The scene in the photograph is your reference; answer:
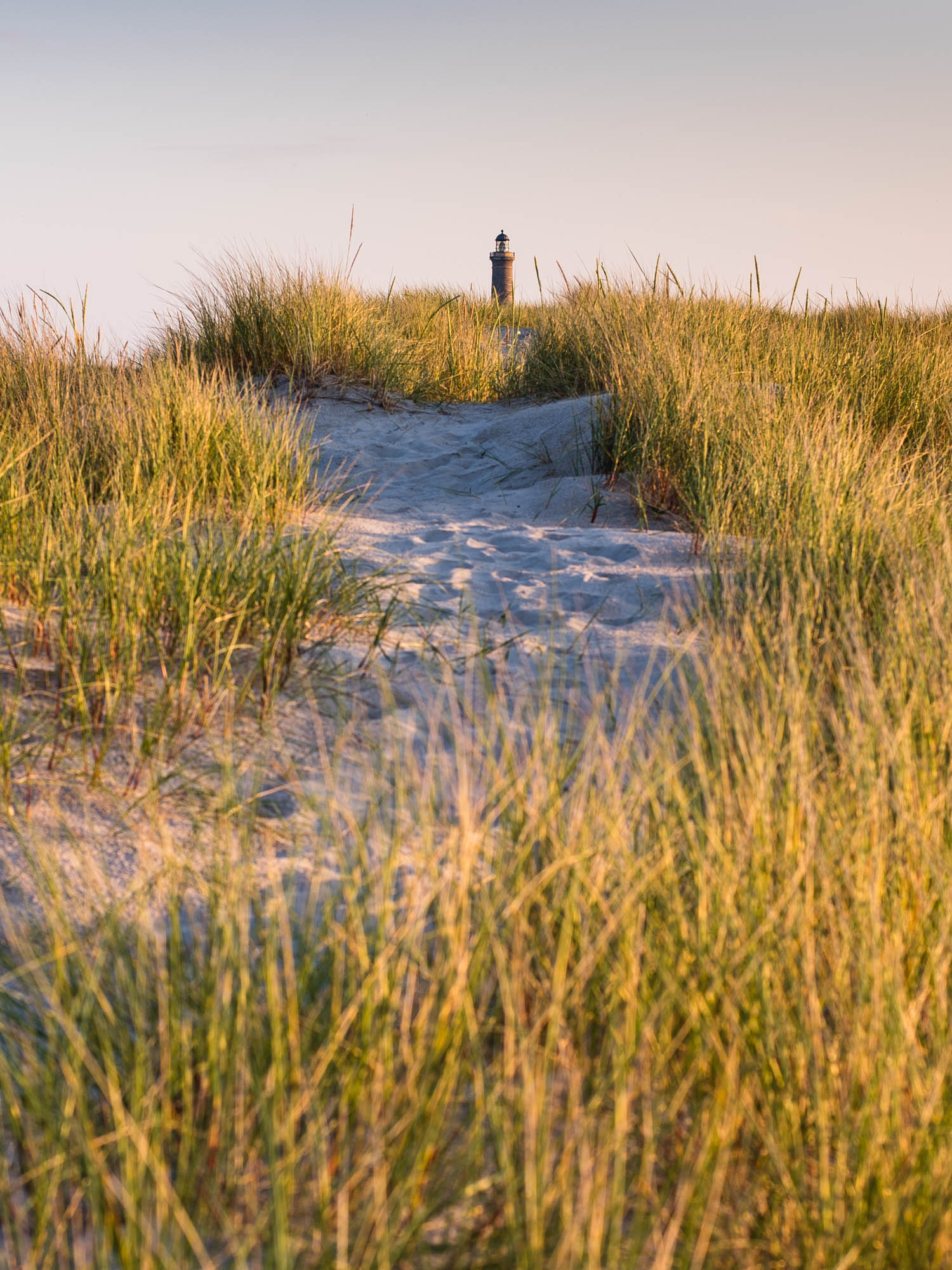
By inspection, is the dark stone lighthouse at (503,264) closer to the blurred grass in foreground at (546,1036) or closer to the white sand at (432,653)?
the white sand at (432,653)

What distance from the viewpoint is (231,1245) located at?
0.87 m

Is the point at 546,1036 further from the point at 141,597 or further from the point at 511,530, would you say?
the point at 511,530

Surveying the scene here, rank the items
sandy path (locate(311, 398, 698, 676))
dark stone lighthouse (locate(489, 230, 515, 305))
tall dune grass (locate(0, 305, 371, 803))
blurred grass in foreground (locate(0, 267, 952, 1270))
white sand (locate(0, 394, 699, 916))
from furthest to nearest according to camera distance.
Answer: dark stone lighthouse (locate(489, 230, 515, 305))
sandy path (locate(311, 398, 698, 676))
tall dune grass (locate(0, 305, 371, 803))
white sand (locate(0, 394, 699, 916))
blurred grass in foreground (locate(0, 267, 952, 1270))

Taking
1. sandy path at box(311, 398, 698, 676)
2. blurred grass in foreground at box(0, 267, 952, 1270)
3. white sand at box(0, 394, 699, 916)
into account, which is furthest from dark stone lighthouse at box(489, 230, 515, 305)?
blurred grass in foreground at box(0, 267, 952, 1270)

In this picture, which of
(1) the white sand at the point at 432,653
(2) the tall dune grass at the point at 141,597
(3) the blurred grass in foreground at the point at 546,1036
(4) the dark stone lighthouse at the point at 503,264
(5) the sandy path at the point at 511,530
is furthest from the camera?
(4) the dark stone lighthouse at the point at 503,264

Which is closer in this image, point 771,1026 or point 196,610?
point 771,1026

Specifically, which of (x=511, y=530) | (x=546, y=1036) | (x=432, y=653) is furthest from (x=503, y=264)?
(x=546, y=1036)

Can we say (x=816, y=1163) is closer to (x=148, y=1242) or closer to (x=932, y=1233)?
(x=932, y=1233)

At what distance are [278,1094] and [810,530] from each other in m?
2.19

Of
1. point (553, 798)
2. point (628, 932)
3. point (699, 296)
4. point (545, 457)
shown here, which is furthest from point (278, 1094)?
point (699, 296)

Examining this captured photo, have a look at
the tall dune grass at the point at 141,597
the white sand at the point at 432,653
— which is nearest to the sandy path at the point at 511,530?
the white sand at the point at 432,653

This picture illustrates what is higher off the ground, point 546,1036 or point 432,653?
point 432,653

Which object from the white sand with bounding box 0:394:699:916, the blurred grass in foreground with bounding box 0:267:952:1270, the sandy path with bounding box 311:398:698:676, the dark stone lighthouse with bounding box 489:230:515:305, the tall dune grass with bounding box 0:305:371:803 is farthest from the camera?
the dark stone lighthouse with bounding box 489:230:515:305

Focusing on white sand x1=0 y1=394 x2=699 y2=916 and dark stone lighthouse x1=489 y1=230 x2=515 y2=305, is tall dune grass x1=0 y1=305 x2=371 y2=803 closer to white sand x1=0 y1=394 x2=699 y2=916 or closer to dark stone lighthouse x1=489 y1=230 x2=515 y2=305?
white sand x1=0 y1=394 x2=699 y2=916
